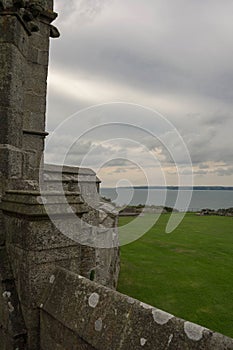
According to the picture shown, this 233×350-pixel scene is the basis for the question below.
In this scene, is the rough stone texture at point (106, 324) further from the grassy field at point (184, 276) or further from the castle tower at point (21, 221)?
the grassy field at point (184, 276)

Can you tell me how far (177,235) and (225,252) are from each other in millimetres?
4118

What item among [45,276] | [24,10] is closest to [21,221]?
[45,276]

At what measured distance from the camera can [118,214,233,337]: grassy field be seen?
23.6 ft

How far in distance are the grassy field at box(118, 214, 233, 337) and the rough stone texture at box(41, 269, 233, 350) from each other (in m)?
4.61

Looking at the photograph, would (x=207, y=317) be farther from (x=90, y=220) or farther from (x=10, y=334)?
(x=10, y=334)

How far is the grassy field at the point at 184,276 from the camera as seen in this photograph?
7199 millimetres

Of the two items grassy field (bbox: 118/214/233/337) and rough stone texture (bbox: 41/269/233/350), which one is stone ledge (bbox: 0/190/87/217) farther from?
grassy field (bbox: 118/214/233/337)

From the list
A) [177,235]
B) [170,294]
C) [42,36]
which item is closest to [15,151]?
[42,36]

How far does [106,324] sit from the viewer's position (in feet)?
7.66

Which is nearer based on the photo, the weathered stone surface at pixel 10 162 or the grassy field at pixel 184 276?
the weathered stone surface at pixel 10 162

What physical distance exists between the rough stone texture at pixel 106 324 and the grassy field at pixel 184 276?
4606mm

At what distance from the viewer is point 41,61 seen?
20.7 feet

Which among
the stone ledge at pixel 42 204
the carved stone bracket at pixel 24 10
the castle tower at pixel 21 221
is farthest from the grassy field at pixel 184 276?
the carved stone bracket at pixel 24 10

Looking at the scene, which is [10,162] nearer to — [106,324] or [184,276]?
[106,324]
